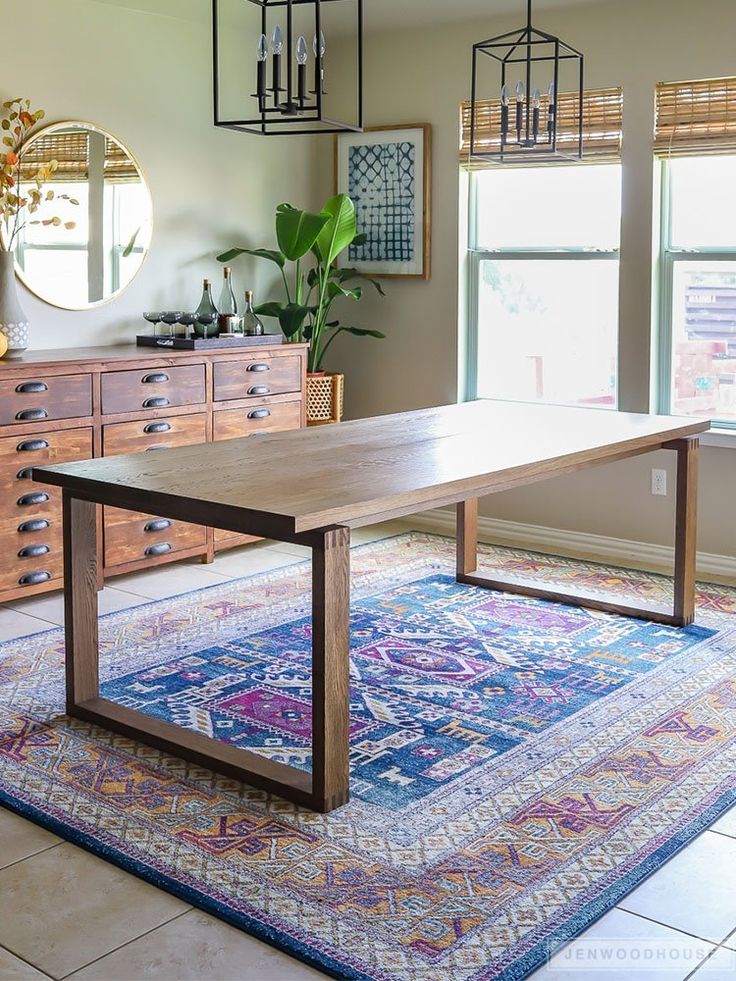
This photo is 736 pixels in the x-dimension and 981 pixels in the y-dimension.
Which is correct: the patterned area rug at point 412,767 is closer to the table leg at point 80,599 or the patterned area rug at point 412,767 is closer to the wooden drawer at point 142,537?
the table leg at point 80,599

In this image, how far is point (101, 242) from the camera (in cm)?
529

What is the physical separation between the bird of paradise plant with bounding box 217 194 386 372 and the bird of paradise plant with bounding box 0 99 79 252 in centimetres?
102

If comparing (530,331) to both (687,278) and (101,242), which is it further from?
(101,242)

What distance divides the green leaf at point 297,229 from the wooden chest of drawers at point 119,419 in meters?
0.54

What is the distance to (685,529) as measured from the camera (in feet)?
14.5

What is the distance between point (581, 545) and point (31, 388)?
270 centimetres

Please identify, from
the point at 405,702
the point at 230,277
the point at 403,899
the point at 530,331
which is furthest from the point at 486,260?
the point at 403,899

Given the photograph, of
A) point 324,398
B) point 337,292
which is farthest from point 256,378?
point 337,292

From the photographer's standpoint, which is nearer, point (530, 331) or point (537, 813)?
point (537, 813)

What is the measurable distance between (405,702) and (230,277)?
293 centimetres

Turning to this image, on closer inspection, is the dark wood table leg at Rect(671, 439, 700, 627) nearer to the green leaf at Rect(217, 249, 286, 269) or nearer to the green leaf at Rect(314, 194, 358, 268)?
the green leaf at Rect(314, 194, 358, 268)

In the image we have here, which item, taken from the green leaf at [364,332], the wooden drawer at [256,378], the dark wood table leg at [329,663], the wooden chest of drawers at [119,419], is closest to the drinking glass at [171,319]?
the wooden chest of drawers at [119,419]

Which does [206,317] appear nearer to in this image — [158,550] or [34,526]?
[158,550]

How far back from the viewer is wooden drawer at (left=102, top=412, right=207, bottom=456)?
4883mm
